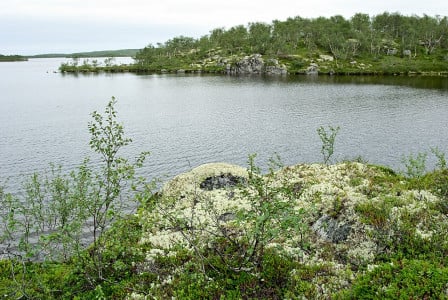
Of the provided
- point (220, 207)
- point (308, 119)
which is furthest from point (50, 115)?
point (220, 207)

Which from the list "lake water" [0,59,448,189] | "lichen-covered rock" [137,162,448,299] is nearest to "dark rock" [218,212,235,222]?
"lichen-covered rock" [137,162,448,299]

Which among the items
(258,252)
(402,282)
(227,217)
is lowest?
(227,217)

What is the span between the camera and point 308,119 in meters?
74.3

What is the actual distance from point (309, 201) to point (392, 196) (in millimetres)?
4008

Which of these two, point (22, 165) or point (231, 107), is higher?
point (231, 107)

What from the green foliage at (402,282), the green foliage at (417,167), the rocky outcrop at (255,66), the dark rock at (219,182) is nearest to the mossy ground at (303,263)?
the green foliage at (402,282)

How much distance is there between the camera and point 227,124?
71.8 meters

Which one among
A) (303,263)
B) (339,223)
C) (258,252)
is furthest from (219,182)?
(303,263)

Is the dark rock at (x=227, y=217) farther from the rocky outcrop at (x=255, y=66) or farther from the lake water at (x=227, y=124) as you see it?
the rocky outcrop at (x=255, y=66)

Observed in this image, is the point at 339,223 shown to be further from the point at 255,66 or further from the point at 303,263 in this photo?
the point at 255,66

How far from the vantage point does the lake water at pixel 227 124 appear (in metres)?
50.0

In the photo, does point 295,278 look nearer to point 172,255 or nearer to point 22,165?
point 172,255

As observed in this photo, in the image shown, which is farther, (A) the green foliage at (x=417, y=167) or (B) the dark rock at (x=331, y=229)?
(A) the green foliage at (x=417, y=167)

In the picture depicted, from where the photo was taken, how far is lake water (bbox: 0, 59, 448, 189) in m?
50.0
